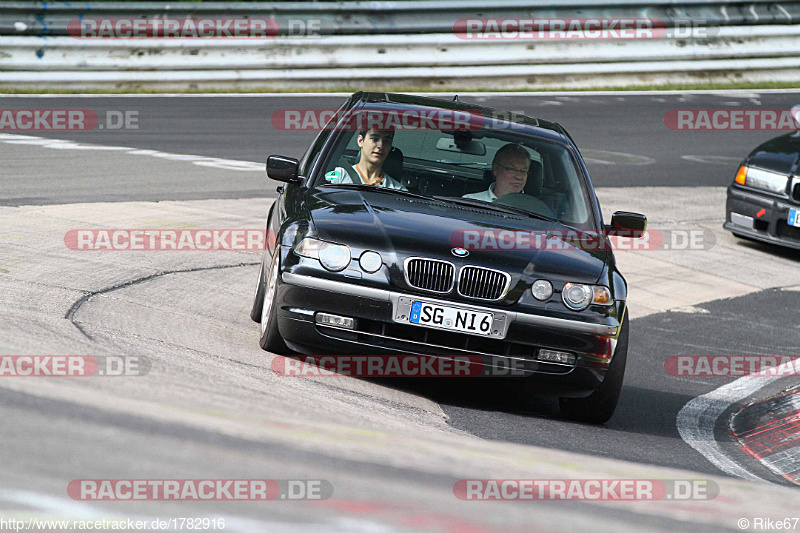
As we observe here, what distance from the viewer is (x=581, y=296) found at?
5.86 meters

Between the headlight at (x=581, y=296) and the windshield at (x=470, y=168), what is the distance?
2.91 feet

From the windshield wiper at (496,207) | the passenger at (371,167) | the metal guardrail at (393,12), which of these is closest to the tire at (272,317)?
the passenger at (371,167)

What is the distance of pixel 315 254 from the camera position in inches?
231

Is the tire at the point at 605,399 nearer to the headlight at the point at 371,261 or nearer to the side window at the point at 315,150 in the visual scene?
the headlight at the point at 371,261

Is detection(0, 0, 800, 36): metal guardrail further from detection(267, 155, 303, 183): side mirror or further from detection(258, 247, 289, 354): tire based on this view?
detection(258, 247, 289, 354): tire

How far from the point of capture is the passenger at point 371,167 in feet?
22.6

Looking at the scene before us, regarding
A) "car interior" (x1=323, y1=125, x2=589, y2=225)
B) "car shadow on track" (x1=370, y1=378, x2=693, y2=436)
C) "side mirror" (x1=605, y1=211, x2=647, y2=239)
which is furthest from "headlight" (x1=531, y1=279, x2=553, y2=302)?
"side mirror" (x1=605, y1=211, x2=647, y2=239)

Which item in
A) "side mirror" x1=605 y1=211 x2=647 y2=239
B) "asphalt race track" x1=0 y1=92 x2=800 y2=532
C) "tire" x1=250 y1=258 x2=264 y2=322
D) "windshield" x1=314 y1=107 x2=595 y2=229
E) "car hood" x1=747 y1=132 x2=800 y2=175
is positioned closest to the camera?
"asphalt race track" x1=0 y1=92 x2=800 y2=532

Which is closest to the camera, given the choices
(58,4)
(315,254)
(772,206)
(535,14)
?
(315,254)

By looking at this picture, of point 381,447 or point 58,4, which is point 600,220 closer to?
point 381,447

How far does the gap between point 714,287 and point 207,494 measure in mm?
8468

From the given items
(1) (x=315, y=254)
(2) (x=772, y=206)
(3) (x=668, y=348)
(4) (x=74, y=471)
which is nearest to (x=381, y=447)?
(4) (x=74, y=471)

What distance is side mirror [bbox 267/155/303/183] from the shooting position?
6.89 meters

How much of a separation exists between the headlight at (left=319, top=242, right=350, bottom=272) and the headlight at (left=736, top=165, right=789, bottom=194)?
770cm
